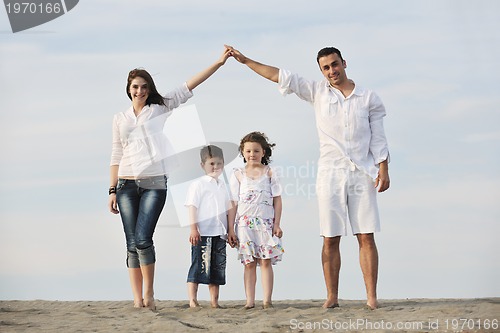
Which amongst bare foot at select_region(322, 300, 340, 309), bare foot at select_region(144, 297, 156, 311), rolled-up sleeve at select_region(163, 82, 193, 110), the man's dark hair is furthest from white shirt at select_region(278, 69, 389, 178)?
bare foot at select_region(144, 297, 156, 311)

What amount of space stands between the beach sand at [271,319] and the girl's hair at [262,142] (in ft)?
4.02

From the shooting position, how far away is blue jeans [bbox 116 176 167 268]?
6.79m

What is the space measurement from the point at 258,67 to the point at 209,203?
1.18 metres

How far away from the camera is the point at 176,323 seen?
630 cm

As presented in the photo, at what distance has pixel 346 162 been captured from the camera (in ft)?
22.0

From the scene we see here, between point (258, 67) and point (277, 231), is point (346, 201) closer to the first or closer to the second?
point (277, 231)

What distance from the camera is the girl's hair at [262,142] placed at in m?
7.14

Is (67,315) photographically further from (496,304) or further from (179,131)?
(496,304)

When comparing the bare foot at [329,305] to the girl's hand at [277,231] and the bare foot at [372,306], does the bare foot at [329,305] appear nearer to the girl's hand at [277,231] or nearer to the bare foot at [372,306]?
the bare foot at [372,306]

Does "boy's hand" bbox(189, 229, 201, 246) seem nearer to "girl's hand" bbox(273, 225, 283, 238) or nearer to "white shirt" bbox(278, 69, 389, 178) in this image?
"girl's hand" bbox(273, 225, 283, 238)

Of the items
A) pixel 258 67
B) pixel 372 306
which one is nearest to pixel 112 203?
pixel 258 67
